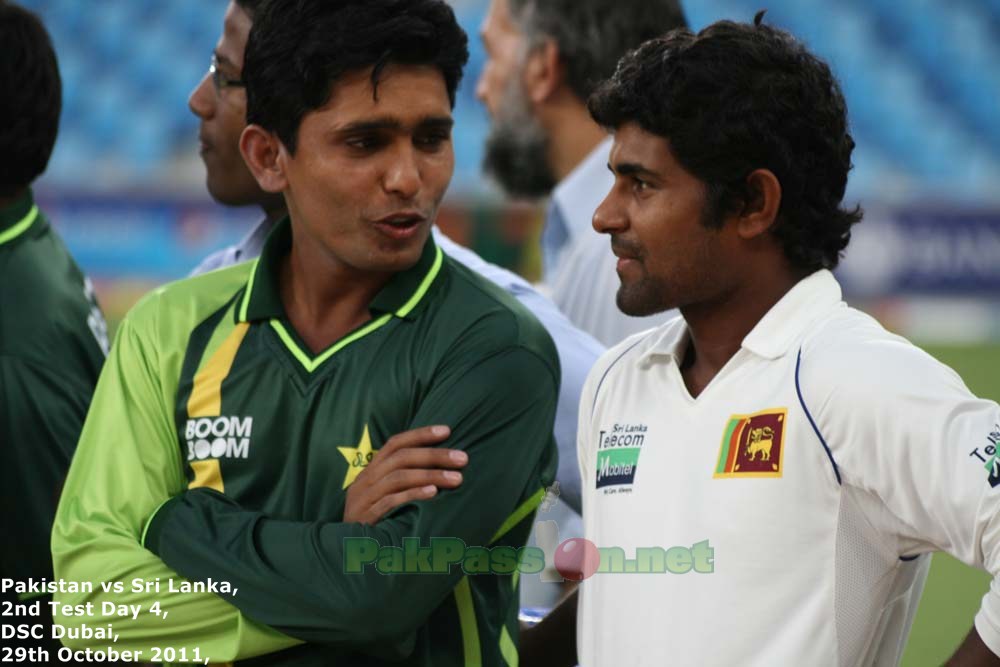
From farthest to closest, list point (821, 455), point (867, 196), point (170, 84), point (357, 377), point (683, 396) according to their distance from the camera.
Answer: point (170, 84) < point (867, 196) < point (357, 377) < point (683, 396) < point (821, 455)

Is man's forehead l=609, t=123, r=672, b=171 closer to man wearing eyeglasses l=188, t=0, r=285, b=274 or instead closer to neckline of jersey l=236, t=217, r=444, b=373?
neckline of jersey l=236, t=217, r=444, b=373

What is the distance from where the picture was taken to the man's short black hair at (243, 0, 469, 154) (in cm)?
241

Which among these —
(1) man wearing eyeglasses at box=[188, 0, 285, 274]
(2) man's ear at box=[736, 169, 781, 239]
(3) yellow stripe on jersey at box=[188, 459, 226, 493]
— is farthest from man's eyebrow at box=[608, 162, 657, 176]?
(1) man wearing eyeglasses at box=[188, 0, 285, 274]

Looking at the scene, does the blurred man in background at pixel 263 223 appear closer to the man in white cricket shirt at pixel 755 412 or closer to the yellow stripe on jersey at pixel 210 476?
the man in white cricket shirt at pixel 755 412

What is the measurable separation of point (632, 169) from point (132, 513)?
3.22 ft

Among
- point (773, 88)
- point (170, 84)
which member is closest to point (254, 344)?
point (773, 88)

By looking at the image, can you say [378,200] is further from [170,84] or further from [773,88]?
[170,84]

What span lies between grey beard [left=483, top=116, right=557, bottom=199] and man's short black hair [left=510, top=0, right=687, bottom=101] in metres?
0.24

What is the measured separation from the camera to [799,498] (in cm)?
200

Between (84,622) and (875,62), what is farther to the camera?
(875,62)

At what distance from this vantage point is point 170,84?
14922mm

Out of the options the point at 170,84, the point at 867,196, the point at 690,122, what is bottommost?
Result: the point at 690,122

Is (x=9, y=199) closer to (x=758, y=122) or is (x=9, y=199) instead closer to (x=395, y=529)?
(x=395, y=529)

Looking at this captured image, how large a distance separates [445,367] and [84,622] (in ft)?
2.30
